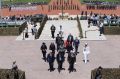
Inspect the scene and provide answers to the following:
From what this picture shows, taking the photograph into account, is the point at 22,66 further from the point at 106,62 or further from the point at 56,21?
the point at 56,21

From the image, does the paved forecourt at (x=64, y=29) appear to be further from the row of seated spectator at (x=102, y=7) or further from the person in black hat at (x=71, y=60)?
the person in black hat at (x=71, y=60)

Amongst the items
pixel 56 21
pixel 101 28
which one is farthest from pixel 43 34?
pixel 56 21

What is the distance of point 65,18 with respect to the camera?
65.8 m

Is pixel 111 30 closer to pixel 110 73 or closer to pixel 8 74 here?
pixel 110 73

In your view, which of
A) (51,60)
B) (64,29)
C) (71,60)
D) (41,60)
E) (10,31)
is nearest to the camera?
(71,60)

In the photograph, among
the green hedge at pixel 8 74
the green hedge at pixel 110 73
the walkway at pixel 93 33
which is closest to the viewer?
the green hedge at pixel 8 74

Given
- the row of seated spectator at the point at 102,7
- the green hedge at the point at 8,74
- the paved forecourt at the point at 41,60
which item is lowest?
the row of seated spectator at the point at 102,7

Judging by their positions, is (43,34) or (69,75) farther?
(43,34)

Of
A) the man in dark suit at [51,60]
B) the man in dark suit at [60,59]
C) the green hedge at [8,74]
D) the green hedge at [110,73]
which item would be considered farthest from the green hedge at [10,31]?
the green hedge at [110,73]

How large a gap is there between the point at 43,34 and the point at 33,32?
181 centimetres

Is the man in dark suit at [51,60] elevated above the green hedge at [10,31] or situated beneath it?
elevated above

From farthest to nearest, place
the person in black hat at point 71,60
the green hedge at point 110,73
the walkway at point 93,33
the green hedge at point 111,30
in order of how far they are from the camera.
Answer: the green hedge at point 111,30 < the walkway at point 93,33 < the person in black hat at point 71,60 < the green hedge at point 110,73

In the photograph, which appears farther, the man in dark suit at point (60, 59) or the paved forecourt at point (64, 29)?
the paved forecourt at point (64, 29)

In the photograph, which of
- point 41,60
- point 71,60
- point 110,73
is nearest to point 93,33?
point 41,60
